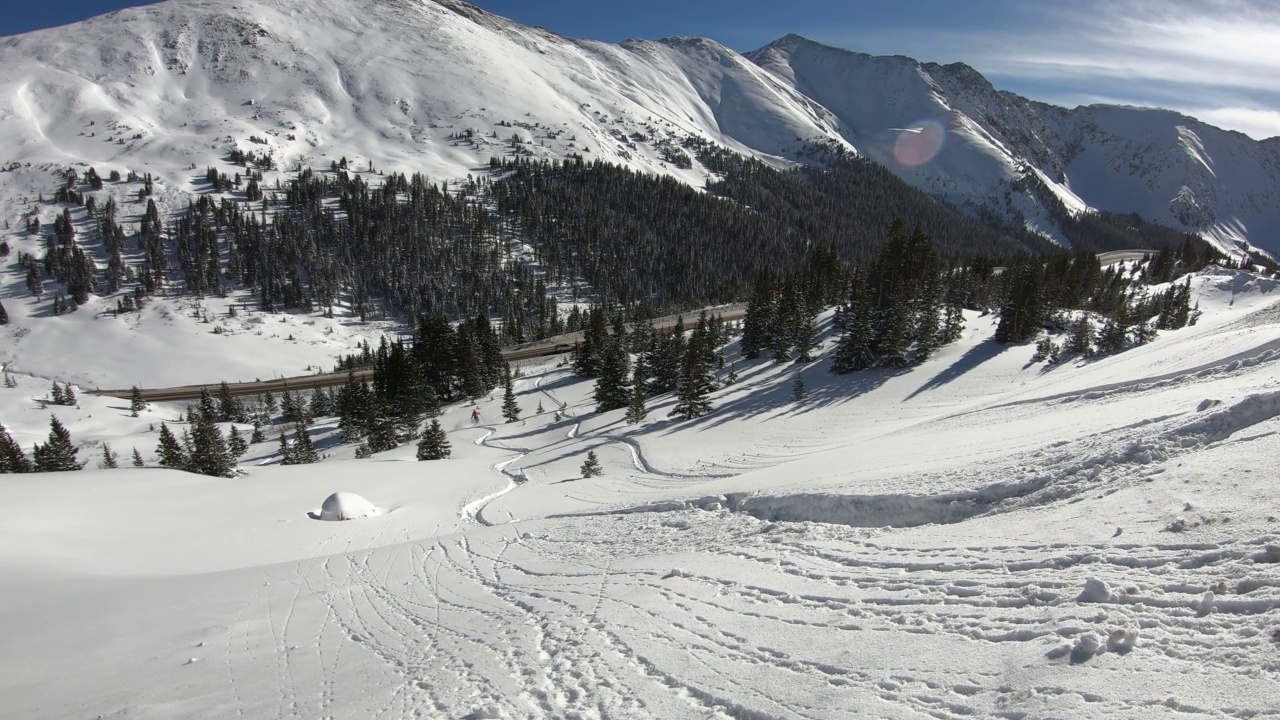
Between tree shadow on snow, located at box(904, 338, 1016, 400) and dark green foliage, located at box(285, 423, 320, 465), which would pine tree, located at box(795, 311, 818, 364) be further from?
dark green foliage, located at box(285, 423, 320, 465)

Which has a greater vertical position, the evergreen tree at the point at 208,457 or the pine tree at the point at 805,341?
the pine tree at the point at 805,341

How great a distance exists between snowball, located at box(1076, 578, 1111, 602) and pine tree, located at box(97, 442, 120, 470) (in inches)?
2464

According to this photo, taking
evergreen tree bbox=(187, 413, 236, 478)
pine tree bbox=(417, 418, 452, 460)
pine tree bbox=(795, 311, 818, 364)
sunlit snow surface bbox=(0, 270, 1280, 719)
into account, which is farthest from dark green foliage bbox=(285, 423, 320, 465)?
pine tree bbox=(795, 311, 818, 364)

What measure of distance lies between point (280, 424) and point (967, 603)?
6946cm

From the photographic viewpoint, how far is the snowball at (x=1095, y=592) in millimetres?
5836

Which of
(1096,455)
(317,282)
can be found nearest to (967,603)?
(1096,455)

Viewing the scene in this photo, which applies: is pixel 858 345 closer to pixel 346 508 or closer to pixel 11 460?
pixel 346 508

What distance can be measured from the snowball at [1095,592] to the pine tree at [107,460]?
62581 millimetres

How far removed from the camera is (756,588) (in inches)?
339

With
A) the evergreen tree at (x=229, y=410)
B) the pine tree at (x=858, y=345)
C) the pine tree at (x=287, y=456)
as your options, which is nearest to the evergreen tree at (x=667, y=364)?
the pine tree at (x=858, y=345)

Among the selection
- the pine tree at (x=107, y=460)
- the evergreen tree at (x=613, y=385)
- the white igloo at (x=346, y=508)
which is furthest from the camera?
the evergreen tree at (x=613, y=385)

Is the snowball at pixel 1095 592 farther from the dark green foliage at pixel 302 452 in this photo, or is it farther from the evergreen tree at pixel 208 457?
the dark green foliage at pixel 302 452

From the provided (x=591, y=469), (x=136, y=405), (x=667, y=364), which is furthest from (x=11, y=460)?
(x=667, y=364)

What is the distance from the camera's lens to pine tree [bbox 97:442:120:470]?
4816 cm
